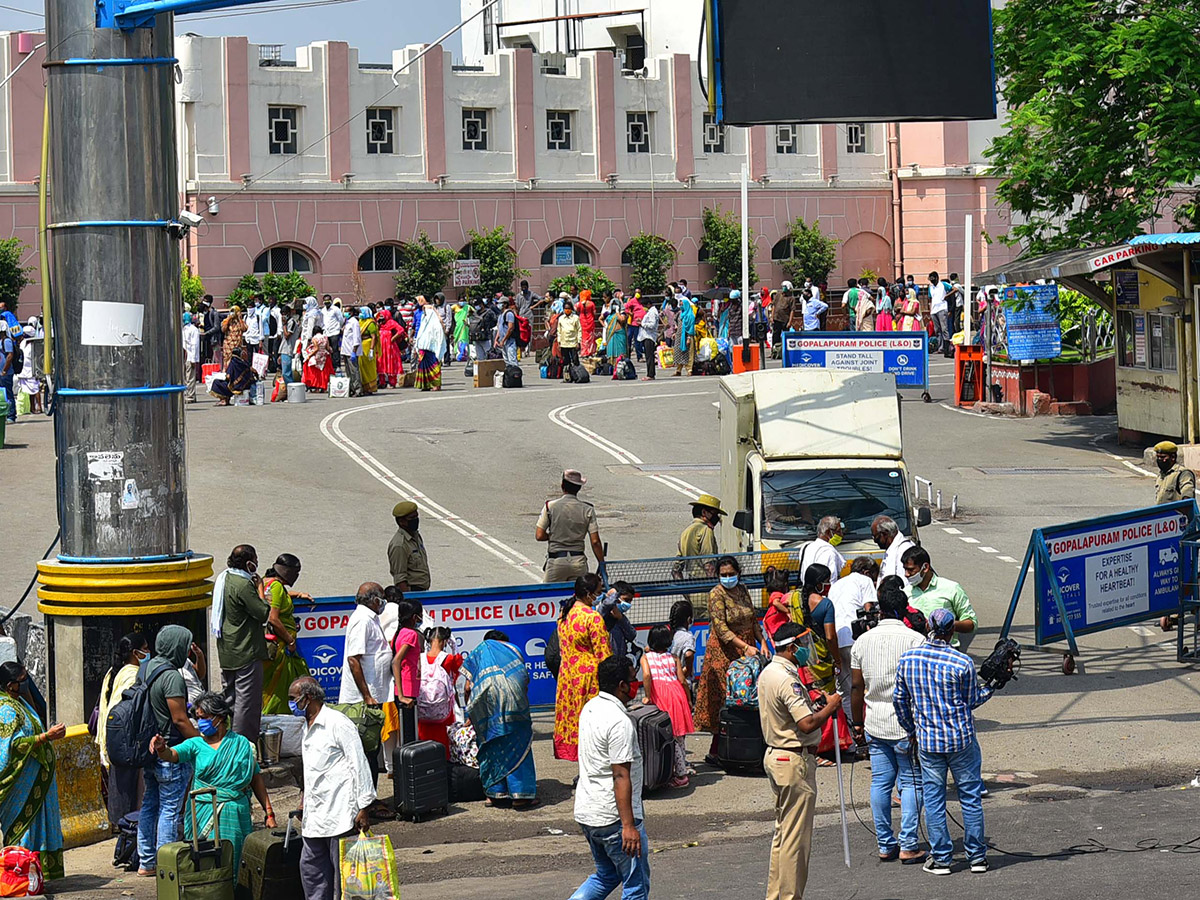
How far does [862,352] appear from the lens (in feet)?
83.6

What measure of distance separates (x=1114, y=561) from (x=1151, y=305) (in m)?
13.3

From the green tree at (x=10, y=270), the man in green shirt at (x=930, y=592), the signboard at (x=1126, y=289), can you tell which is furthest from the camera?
the green tree at (x=10, y=270)

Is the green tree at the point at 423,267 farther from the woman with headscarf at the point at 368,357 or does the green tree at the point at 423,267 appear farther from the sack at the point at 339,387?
the sack at the point at 339,387

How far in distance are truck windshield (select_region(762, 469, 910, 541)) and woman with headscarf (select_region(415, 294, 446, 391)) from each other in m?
20.5

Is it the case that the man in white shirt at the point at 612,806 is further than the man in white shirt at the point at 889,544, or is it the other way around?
the man in white shirt at the point at 889,544

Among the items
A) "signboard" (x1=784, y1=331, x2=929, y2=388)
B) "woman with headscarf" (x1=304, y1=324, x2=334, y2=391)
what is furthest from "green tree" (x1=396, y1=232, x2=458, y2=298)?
"signboard" (x1=784, y1=331, x2=929, y2=388)

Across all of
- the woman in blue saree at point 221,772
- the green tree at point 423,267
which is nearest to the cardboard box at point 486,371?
the green tree at point 423,267

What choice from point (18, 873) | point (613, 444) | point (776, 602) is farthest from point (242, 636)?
point (613, 444)

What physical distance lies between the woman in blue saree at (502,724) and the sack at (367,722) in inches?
27.4

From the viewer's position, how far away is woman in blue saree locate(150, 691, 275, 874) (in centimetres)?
989

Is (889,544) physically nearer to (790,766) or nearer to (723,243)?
(790,766)

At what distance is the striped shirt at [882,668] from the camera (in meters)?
10.5

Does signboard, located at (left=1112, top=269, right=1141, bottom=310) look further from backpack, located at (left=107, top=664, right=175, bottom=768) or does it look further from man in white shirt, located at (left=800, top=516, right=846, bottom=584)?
backpack, located at (left=107, top=664, right=175, bottom=768)

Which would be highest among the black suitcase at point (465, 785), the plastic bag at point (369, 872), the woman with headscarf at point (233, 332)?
the woman with headscarf at point (233, 332)
